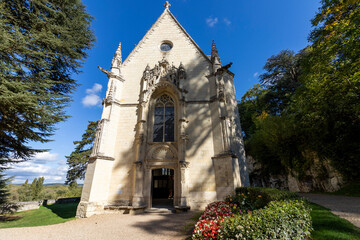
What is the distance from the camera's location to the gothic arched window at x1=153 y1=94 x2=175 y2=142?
10.5 m

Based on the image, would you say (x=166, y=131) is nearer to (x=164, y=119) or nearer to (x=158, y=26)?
(x=164, y=119)

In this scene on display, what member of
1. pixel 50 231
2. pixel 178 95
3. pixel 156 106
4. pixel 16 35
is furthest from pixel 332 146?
pixel 16 35

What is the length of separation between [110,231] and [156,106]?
785cm

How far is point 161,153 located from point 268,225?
7.66 metres

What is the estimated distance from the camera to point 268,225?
115 inches

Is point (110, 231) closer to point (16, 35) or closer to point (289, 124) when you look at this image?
point (16, 35)

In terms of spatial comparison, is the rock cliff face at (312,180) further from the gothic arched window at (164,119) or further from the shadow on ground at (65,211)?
the shadow on ground at (65,211)

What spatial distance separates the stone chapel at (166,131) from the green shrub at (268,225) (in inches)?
204

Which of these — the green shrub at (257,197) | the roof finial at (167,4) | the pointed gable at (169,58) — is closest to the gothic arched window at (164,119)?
the pointed gable at (169,58)

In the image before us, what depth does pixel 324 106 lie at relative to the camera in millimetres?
10070

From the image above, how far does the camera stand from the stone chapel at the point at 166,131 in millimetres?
8914

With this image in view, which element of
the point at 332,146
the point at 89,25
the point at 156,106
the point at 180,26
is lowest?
the point at 332,146

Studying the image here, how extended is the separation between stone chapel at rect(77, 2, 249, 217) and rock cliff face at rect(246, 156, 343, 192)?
21.1 ft

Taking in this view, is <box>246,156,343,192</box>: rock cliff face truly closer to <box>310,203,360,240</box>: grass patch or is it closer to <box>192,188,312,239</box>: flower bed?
<box>310,203,360,240</box>: grass patch
